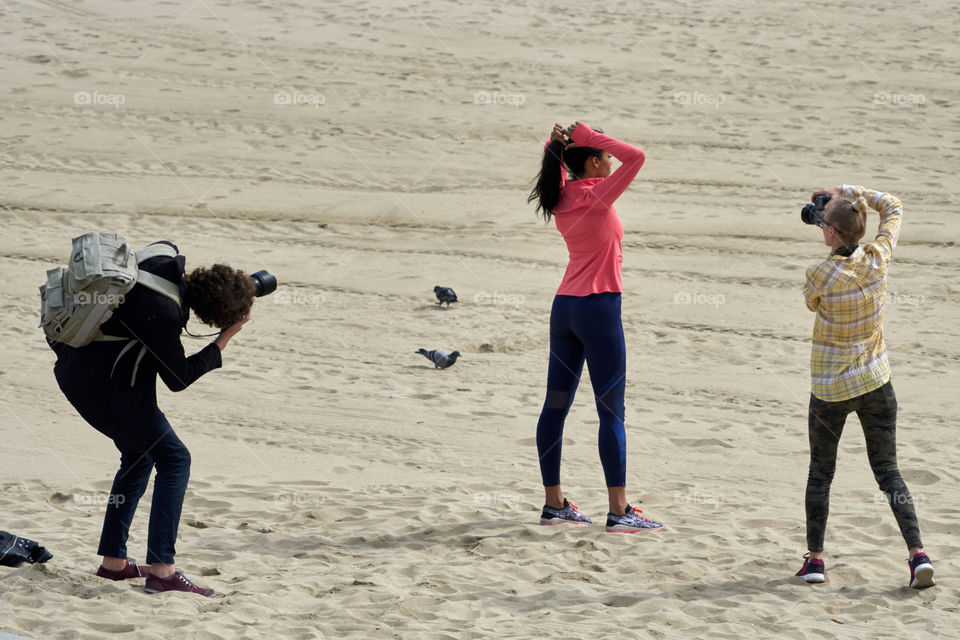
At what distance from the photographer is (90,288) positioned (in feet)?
12.2

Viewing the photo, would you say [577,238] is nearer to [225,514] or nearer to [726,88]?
[225,514]

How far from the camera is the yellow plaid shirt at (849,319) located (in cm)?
415

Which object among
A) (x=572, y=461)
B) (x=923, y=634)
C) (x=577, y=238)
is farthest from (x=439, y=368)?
(x=923, y=634)

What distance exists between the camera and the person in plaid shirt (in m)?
4.16

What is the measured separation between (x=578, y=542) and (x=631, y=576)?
434 mm
